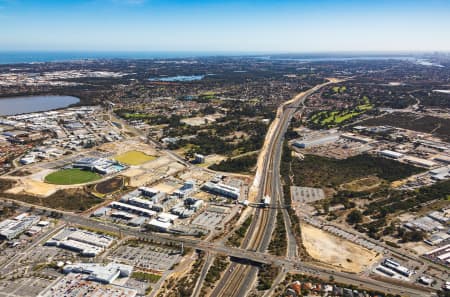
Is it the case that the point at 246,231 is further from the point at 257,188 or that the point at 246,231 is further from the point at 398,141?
the point at 398,141

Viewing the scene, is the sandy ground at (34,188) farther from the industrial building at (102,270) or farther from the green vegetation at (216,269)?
the green vegetation at (216,269)

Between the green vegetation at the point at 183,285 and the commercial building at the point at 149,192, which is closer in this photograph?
Answer: the green vegetation at the point at 183,285

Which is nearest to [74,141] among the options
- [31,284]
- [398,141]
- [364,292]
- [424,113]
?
[31,284]

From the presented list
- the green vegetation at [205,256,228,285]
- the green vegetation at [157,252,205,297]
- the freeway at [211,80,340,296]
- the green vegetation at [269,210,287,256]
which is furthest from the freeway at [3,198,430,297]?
the green vegetation at [157,252,205,297]

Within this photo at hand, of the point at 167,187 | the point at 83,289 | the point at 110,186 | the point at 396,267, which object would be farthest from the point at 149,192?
the point at 396,267

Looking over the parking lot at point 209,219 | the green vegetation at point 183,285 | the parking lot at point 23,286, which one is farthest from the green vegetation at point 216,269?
the parking lot at point 23,286

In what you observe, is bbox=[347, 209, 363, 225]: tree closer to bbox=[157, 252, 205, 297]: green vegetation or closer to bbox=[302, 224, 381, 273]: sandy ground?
bbox=[302, 224, 381, 273]: sandy ground
